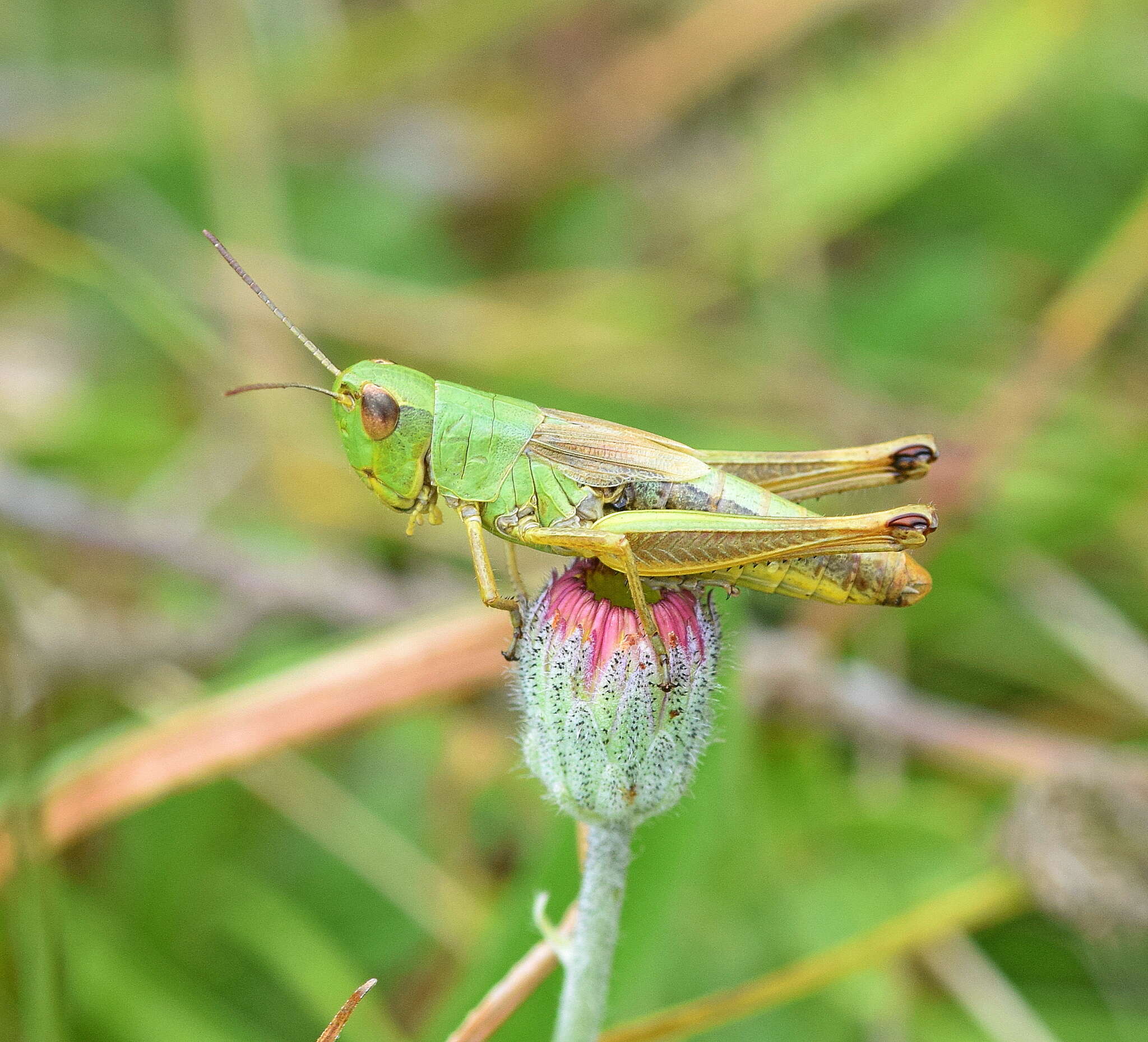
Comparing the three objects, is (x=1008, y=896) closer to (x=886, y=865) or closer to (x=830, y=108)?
(x=886, y=865)

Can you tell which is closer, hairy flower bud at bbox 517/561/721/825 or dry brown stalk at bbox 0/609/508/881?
hairy flower bud at bbox 517/561/721/825

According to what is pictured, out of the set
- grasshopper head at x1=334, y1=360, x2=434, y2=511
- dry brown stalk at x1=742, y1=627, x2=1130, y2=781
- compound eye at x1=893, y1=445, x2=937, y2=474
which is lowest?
dry brown stalk at x1=742, y1=627, x2=1130, y2=781

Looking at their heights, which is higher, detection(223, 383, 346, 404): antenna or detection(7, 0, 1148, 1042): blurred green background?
detection(223, 383, 346, 404): antenna

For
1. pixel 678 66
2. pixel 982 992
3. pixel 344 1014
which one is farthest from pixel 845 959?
pixel 678 66

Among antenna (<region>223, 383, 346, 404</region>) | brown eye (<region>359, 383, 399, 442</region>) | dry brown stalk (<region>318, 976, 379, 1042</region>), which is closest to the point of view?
dry brown stalk (<region>318, 976, 379, 1042</region>)

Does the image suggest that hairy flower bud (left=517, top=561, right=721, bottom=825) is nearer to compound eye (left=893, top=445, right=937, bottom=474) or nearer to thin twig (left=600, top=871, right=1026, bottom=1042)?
thin twig (left=600, top=871, right=1026, bottom=1042)

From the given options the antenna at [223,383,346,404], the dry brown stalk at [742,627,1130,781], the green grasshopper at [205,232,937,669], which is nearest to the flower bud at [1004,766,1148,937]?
the dry brown stalk at [742,627,1130,781]

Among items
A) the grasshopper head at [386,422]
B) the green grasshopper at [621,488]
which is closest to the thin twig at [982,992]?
the green grasshopper at [621,488]
